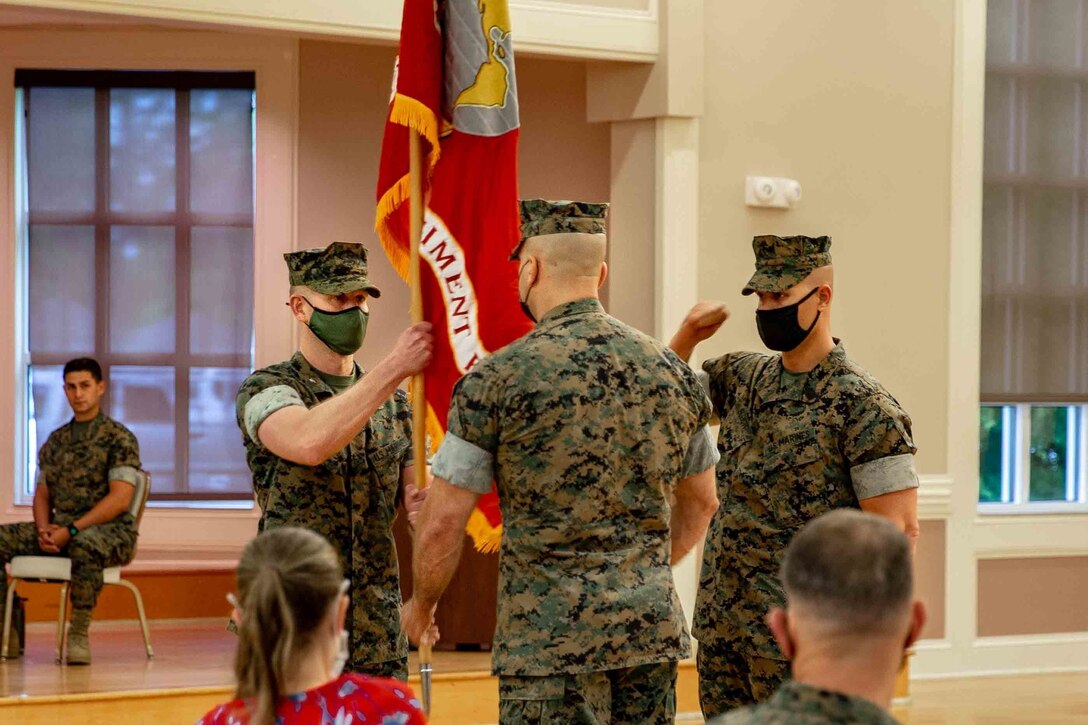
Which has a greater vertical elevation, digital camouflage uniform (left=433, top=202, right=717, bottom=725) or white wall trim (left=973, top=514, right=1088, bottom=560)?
digital camouflage uniform (left=433, top=202, right=717, bottom=725)

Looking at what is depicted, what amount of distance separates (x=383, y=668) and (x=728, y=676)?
0.80 m

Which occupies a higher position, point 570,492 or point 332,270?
point 332,270

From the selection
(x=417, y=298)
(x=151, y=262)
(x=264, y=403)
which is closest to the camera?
(x=264, y=403)

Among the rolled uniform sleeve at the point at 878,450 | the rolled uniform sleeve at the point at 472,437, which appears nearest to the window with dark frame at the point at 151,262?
the rolled uniform sleeve at the point at 878,450

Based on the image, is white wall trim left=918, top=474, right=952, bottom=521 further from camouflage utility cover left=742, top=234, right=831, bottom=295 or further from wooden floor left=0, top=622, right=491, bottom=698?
camouflage utility cover left=742, top=234, right=831, bottom=295

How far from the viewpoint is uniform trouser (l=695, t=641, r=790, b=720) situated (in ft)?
11.2

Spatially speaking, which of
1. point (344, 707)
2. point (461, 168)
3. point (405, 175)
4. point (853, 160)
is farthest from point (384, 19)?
→ point (344, 707)

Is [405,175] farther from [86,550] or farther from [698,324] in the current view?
[86,550]

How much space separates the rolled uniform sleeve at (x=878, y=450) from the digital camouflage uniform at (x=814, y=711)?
1.73 metres

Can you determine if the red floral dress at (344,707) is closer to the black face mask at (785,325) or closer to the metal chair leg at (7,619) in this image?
the black face mask at (785,325)

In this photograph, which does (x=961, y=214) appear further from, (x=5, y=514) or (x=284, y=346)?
(x=5, y=514)

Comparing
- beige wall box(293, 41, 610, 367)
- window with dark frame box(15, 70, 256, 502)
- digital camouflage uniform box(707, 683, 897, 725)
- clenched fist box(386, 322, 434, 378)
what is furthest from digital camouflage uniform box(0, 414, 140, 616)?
digital camouflage uniform box(707, 683, 897, 725)

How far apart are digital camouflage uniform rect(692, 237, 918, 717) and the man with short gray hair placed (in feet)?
5.57

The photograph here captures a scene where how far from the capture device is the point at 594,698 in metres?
2.74
